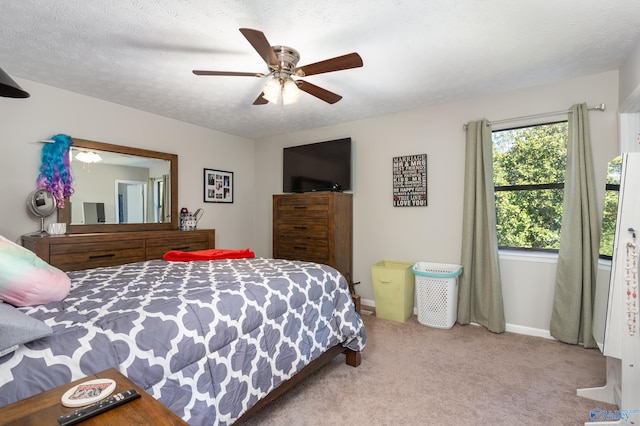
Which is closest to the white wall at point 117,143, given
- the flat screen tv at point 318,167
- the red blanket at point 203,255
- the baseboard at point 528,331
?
the flat screen tv at point 318,167

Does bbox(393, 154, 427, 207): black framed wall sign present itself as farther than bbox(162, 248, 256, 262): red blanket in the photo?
Yes

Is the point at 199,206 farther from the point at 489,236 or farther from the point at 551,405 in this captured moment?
the point at 551,405

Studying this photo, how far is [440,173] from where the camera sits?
11.7ft

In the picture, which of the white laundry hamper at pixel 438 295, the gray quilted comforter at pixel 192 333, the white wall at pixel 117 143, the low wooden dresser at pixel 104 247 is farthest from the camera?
the white laundry hamper at pixel 438 295

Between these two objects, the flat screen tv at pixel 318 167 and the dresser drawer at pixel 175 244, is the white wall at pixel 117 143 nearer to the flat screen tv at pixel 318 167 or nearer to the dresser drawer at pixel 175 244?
the dresser drawer at pixel 175 244

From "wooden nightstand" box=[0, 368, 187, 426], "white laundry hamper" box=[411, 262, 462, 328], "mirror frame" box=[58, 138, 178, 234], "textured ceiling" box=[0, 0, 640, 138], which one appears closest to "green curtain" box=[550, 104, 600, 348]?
"textured ceiling" box=[0, 0, 640, 138]

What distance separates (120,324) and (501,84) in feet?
11.3

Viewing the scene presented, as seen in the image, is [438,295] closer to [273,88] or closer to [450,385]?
[450,385]

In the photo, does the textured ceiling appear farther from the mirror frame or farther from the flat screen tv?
the flat screen tv

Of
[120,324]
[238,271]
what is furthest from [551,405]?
[120,324]

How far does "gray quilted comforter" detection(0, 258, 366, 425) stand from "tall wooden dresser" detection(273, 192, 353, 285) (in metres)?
1.48

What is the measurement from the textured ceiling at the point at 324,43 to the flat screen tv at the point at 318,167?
3.16 ft

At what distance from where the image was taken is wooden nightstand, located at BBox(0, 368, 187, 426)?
0.71 m

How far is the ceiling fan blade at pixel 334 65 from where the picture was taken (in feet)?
6.20
